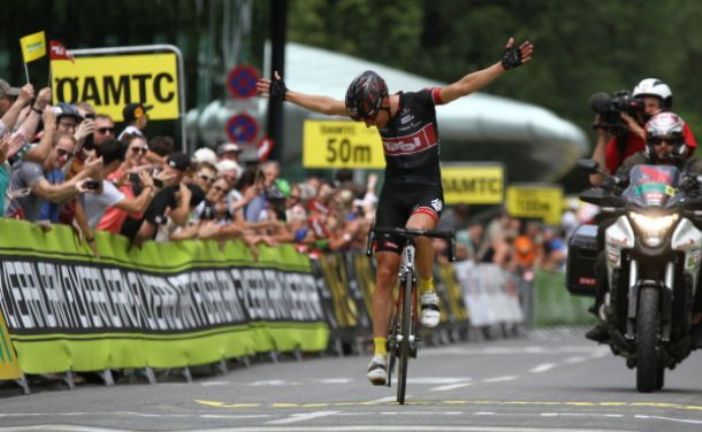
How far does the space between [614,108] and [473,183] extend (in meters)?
25.0

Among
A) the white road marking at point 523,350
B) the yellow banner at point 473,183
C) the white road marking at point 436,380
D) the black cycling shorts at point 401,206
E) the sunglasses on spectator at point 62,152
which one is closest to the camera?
the black cycling shorts at point 401,206

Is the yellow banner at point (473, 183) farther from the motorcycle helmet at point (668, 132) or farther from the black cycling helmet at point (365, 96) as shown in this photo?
the black cycling helmet at point (365, 96)

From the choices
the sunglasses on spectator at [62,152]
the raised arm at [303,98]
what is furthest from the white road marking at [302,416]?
the sunglasses on spectator at [62,152]

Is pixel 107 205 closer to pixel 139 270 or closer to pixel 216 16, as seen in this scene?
pixel 139 270

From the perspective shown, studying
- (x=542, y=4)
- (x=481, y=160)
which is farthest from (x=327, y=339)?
(x=542, y=4)

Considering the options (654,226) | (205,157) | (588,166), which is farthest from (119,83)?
(654,226)

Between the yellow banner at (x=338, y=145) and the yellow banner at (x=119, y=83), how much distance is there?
28.2ft

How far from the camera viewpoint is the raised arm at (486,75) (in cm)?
1544

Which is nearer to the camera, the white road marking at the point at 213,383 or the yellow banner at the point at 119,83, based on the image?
the white road marking at the point at 213,383

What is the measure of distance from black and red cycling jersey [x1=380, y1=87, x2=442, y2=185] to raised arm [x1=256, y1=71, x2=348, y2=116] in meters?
0.37

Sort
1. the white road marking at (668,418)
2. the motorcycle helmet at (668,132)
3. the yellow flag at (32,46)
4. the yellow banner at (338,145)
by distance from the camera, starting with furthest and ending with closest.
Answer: the yellow banner at (338,145) < the yellow flag at (32,46) < the motorcycle helmet at (668,132) < the white road marking at (668,418)

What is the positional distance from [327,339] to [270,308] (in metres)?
2.47

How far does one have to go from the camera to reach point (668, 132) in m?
17.7

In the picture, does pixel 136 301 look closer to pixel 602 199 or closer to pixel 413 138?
pixel 602 199
